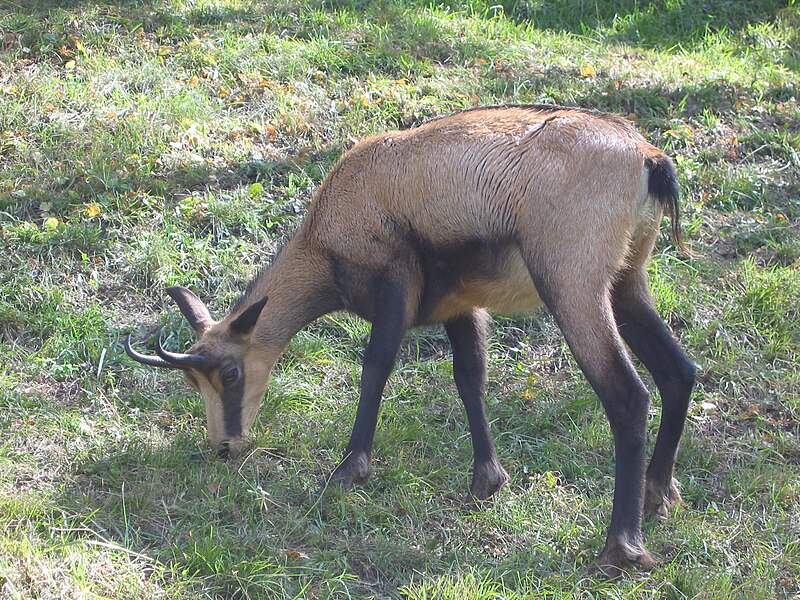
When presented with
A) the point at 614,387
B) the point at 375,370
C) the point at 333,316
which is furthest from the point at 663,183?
the point at 333,316

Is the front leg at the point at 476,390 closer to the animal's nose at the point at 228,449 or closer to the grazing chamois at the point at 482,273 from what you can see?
the grazing chamois at the point at 482,273

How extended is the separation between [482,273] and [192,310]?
5.89ft

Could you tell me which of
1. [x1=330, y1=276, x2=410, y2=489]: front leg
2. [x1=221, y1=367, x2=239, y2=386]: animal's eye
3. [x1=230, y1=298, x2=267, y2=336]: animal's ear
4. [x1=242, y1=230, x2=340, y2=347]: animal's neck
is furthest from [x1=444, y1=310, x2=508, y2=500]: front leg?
[x1=221, y1=367, x2=239, y2=386]: animal's eye

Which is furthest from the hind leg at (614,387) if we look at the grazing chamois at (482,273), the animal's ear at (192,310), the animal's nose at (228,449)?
the animal's ear at (192,310)

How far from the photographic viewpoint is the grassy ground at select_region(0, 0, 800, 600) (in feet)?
16.1

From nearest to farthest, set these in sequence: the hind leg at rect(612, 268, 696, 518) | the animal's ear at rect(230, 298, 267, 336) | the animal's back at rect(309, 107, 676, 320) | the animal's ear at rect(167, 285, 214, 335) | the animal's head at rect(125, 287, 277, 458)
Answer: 1. the animal's back at rect(309, 107, 676, 320)
2. the hind leg at rect(612, 268, 696, 518)
3. the animal's ear at rect(230, 298, 267, 336)
4. the animal's head at rect(125, 287, 277, 458)
5. the animal's ear at rect(167, 285, 214, 335)

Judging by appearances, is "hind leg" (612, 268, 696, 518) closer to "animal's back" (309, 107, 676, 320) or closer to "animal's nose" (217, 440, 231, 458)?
"animal's back" (309, 107, 676, 320)

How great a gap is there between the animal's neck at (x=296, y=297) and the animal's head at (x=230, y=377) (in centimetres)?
12

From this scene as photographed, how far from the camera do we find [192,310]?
19.5 ft

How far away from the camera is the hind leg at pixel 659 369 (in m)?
5.32

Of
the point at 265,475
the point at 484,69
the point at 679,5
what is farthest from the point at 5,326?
the point at 679,5

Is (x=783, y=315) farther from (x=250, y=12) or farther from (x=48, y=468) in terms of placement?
(x=250, y=12)

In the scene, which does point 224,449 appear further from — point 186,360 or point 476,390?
point 476,390

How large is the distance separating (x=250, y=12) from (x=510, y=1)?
110 inches
